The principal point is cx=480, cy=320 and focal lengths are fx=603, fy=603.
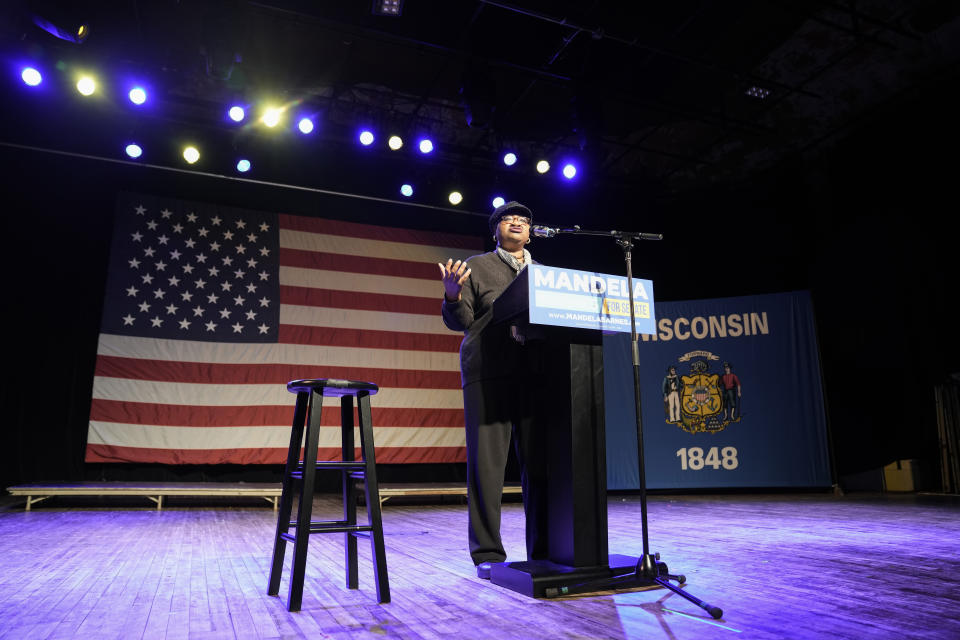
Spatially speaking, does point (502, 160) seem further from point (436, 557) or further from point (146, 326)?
point (436, 557)

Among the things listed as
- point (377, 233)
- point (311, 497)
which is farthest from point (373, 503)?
point (377, 233)

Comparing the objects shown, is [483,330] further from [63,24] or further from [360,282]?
[360,282]

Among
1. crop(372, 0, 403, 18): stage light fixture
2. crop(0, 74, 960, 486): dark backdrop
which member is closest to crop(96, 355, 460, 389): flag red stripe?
crop(0, 74, 960, 486): dark backdrop

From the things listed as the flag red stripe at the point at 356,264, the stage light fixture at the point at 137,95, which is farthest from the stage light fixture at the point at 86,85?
the flag red stripe at the point at 356,264

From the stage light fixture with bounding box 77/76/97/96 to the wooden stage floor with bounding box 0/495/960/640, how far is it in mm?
3378

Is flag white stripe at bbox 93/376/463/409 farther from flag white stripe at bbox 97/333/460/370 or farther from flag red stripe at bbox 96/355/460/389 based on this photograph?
flag white stripe at bbox 97/333/460/370

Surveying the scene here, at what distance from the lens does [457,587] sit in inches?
78.4

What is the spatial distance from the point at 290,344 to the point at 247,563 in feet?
12.4

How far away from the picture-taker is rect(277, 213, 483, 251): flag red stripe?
→ 6.41 m

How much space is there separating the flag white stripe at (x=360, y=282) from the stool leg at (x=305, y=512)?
4557 millimetres

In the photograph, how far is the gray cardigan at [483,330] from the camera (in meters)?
2.11

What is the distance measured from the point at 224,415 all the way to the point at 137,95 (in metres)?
2.92

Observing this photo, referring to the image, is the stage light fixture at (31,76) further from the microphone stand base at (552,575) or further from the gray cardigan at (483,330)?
the microphone stand base at (552,575)

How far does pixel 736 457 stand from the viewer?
21.6 feet
